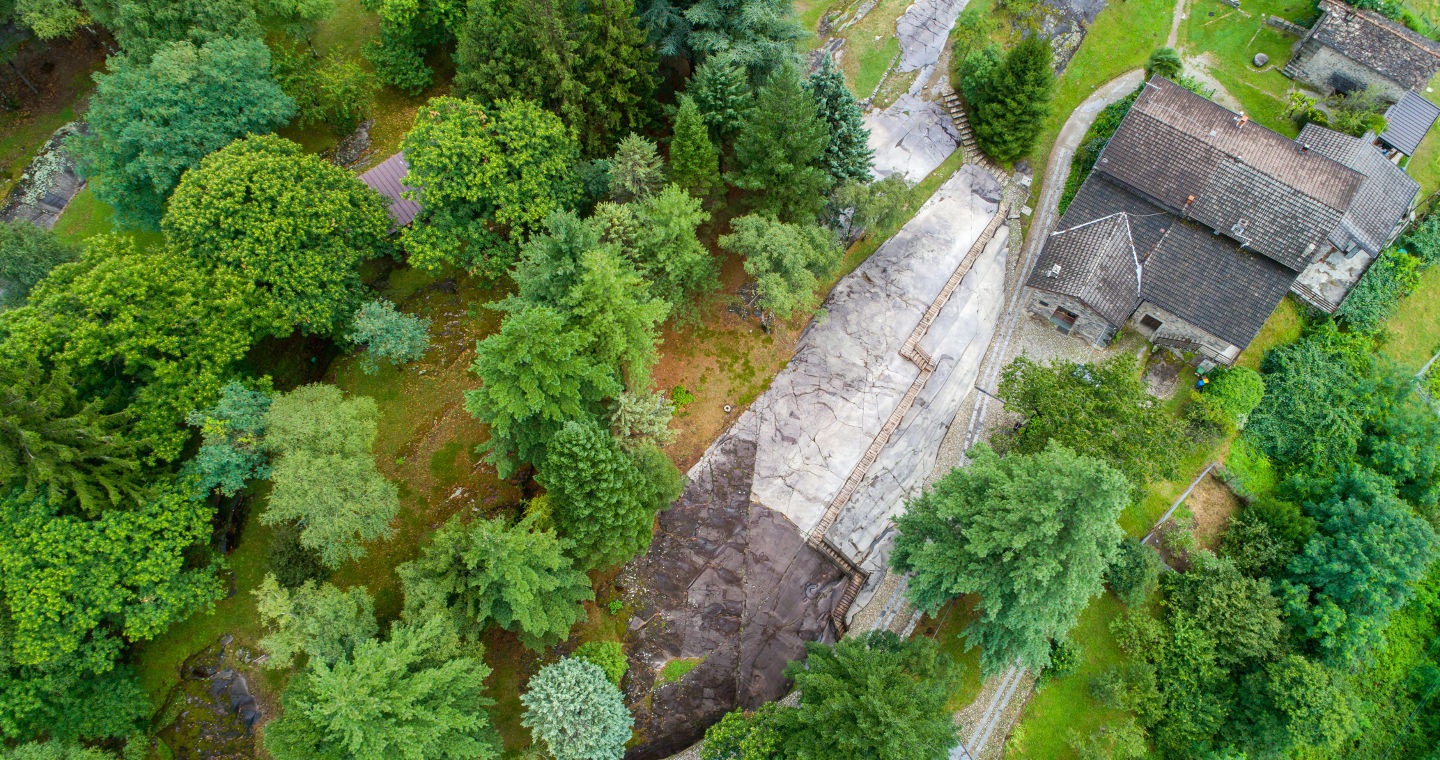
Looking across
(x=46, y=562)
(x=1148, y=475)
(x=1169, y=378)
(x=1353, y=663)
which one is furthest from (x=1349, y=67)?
(x=46, y=562)

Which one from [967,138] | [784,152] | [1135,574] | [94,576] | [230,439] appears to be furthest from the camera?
[967,138]

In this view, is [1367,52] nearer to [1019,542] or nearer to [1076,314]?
[1076,314]

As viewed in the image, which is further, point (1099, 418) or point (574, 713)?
point (1099, 418)

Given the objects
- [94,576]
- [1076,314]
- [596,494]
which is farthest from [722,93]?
[94,576]

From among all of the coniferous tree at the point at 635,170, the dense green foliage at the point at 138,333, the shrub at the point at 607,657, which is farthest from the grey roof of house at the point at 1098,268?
the dense green foliage at the point at 138,333

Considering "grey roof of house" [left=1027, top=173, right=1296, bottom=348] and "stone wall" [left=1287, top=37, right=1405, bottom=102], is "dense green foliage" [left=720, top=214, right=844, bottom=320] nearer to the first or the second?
"grey roof of house" [left=1027, top=173, right=1296, bottom=348]

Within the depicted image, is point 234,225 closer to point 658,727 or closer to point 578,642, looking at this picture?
point 578,642
